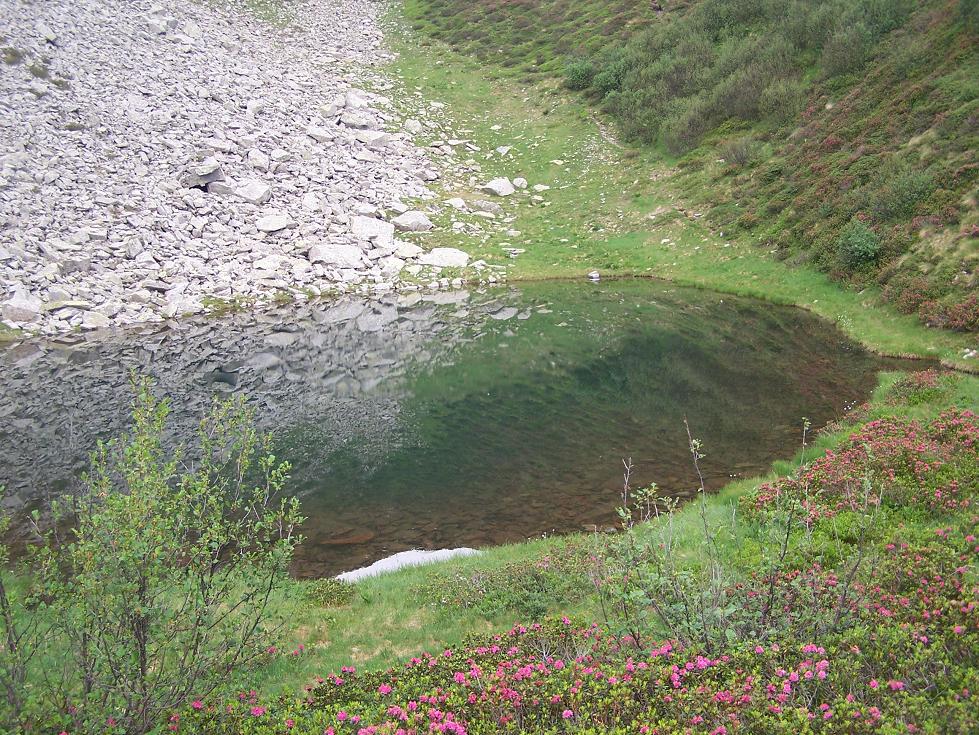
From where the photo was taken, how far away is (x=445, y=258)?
151ft

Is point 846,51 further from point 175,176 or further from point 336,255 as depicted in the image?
point 175,176

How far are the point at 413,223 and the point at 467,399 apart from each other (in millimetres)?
28990

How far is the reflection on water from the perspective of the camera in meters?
15.9

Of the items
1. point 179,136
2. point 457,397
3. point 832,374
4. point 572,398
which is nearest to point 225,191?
point 179,136

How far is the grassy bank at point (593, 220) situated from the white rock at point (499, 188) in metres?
0.95

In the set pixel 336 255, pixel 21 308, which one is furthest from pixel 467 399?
pixel 21 308

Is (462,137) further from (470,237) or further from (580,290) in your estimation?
(580,290)

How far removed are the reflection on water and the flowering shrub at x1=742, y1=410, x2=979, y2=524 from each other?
3.42 metres

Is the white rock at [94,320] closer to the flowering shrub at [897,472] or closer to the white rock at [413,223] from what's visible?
the white rock at [413,223]

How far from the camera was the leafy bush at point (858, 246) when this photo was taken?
29589 millimetres

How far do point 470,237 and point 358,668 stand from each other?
42753mm

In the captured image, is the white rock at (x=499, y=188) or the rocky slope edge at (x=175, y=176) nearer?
the rocky slope edge at (x=175, y=176)

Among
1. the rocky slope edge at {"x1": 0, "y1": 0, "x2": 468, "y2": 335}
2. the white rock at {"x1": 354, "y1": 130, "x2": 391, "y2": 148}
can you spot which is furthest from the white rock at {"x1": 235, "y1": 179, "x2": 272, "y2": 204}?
the white rock at {"x1": 354, "y1": 130, "x2": 391, "y2": 148}

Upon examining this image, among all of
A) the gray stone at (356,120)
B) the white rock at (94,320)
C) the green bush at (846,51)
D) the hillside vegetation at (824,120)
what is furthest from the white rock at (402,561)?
the gray stone at (356,120)
